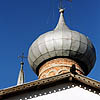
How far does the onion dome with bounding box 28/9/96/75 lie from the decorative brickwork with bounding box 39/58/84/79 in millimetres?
183

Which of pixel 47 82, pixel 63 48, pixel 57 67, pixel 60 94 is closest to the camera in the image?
pixel 60 94

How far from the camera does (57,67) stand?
15664 mm

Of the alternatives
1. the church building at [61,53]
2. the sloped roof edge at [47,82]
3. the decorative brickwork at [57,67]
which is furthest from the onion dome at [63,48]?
the sloped roof edge at [47,82]

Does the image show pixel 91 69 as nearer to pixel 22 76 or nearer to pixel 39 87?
pixel 22 76

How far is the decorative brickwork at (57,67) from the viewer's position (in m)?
15.4

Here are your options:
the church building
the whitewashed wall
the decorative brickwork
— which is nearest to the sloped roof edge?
the whitewashed wall

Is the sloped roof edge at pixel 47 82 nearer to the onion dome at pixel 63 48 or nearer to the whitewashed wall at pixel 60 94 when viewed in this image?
the whitewashed wall at pixel 60 94

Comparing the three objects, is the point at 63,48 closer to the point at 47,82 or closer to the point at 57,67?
the point at 57,67

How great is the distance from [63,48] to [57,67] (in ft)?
3.12

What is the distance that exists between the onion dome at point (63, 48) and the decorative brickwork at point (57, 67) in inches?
7.2

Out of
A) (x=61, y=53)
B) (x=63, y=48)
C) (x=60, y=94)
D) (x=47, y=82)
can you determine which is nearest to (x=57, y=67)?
(x=61, y=53)

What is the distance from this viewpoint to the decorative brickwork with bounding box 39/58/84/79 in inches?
607

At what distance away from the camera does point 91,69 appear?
16.5m

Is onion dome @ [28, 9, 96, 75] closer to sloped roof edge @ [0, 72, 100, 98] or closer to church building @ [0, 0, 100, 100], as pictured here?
church building @ [0, 0, 100, 100]
